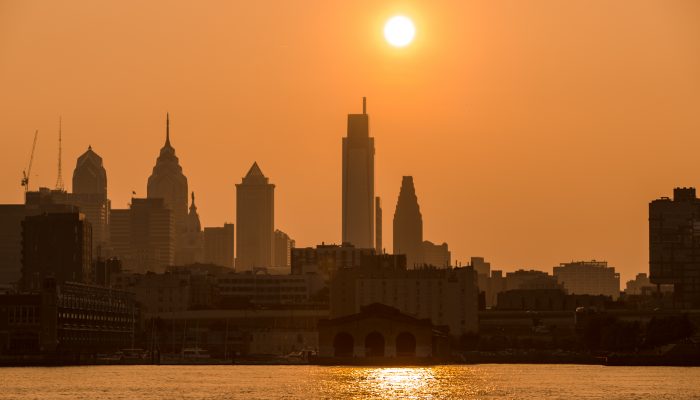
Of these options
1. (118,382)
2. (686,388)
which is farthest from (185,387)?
(686,388)

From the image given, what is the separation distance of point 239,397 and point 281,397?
3846mm

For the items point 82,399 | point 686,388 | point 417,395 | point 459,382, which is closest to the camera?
point 82,399

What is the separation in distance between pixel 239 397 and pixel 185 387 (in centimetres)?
2078

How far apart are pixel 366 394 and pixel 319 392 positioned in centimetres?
611

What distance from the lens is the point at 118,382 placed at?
194375 millimetres

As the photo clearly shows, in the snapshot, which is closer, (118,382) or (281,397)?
(281,397)

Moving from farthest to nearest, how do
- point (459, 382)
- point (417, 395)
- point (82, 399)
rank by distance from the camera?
point (459, 382) < point (417, 395) < point (82, 399)

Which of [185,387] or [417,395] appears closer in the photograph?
[417,395]

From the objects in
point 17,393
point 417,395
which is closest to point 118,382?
point 17,393

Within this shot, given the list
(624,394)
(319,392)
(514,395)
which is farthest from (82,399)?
(624,394)

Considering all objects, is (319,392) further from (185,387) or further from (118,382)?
(118,382)

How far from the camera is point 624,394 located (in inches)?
6747

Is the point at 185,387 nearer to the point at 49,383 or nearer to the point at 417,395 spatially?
the point at 49,383

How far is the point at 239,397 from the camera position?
16425 cm
